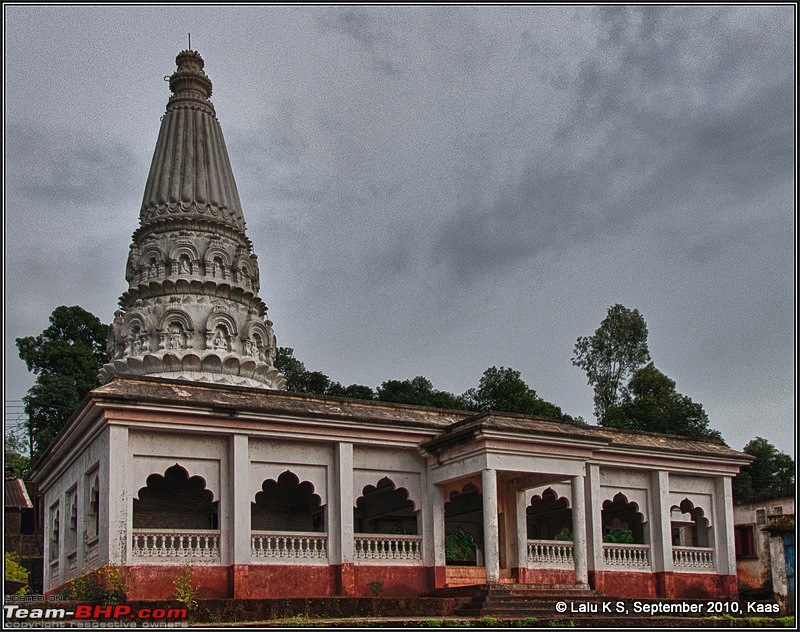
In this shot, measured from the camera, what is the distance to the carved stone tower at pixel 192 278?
3309 centimetres

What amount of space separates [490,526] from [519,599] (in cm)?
208

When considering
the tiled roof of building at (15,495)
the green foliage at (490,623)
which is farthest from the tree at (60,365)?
the green foliage at (490,623)

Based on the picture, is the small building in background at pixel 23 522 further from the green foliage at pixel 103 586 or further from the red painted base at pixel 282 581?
the green foliage at pixel 103 586

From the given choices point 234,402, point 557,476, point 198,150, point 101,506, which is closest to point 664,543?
point 557,476

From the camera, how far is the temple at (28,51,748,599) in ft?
76.0

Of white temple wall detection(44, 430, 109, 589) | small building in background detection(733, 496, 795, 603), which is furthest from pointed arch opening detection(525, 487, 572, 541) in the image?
white temple wall detection(44, 430, 109, 589)

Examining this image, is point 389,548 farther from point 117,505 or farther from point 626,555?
point 626,555

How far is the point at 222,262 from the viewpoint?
1372 inches

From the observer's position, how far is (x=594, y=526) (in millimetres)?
27500

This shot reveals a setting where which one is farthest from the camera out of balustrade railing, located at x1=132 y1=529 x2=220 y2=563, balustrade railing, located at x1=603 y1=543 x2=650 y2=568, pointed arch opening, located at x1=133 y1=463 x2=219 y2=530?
balustrade railing, located at x1=603 y1=543 x2=650 y2=568

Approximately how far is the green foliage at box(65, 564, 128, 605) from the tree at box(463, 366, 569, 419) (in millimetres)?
33075

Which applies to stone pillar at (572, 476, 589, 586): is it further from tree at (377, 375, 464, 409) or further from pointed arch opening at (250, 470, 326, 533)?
tree at (377, 375, 464, 409)

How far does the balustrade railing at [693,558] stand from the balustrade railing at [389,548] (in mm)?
8545

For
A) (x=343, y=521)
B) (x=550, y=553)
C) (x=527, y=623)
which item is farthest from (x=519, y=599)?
(x=550, y=553)
